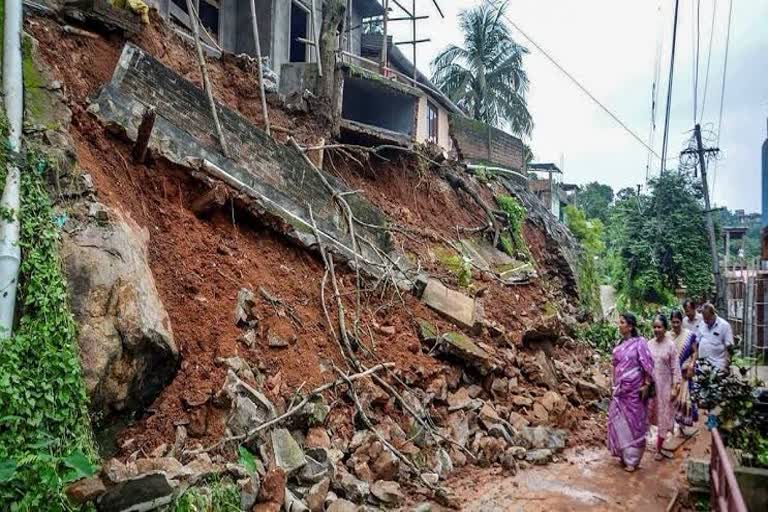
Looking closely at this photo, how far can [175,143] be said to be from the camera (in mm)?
5496

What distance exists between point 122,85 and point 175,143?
0.74 metres

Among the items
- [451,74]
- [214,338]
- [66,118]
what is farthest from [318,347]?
[451,74]

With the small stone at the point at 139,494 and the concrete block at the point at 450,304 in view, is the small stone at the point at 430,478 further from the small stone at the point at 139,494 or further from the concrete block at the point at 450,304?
the concrete block at the point at 450,304

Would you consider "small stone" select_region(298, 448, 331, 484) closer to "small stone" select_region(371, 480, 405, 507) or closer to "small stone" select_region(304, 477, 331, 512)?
"small stone" select_region(304, 477, 331, 512)

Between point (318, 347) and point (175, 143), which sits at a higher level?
point (175, 143)

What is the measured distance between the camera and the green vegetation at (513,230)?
41.9 ft

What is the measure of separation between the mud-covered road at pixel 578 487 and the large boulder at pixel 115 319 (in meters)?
2.72

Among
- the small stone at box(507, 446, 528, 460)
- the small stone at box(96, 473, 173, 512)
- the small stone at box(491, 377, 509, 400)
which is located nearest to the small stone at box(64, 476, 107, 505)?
the small stone at box(96, 473, 173, 512)

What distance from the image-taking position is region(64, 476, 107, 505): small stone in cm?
276

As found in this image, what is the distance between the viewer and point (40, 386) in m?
3.05

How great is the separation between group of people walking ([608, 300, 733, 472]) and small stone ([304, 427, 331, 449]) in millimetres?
3286

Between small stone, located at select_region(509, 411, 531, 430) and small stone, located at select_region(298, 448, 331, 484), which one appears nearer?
small stone, located at select_region(298, 448, 331, 484)

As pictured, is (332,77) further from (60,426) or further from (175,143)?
(60,426)

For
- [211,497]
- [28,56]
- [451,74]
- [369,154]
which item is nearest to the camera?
[211,497]
